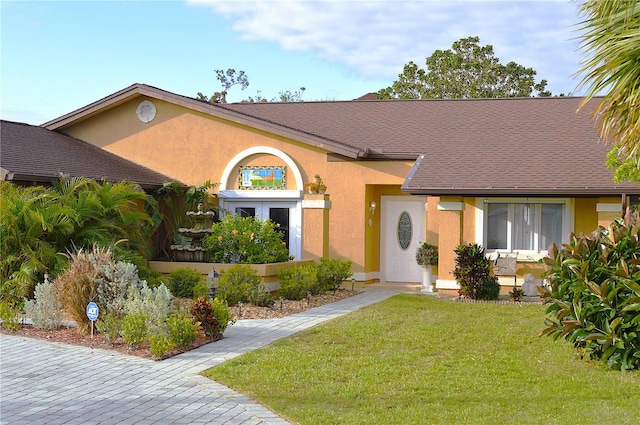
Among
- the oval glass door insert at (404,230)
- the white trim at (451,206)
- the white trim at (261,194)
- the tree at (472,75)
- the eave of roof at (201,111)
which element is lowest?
the oval glass door insert at (404,230)

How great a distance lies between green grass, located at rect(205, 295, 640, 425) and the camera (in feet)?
26.3

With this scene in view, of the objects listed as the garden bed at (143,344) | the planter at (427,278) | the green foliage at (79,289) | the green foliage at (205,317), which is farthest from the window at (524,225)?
the green foliage at (79,289)

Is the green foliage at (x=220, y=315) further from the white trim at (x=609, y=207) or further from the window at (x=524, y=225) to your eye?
the white trim at (x=609, y=207)

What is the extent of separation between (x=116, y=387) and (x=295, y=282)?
8.07 meters

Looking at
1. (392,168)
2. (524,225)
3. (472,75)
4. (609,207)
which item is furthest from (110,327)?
(472,75)

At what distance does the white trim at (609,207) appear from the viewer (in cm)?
1811

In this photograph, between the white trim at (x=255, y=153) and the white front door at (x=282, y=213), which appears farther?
the white trim at (x=255, y=153)

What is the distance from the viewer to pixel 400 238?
21.9 meters

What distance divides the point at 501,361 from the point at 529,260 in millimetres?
8618

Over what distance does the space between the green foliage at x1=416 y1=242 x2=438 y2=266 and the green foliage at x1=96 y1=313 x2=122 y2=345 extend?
9957mm

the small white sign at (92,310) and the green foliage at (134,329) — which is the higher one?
the small white sign at (92,310)

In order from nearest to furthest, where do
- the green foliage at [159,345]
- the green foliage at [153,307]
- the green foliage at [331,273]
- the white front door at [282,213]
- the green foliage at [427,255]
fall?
the green foliage at [159,345], the green foliage at [153,307], the green foliage at [331,273], the green foliage at [427,255], the white front door at [282,213]

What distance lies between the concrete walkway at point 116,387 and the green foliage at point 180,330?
21 centimetres

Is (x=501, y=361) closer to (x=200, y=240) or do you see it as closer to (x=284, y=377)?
(x=284, y=377)
